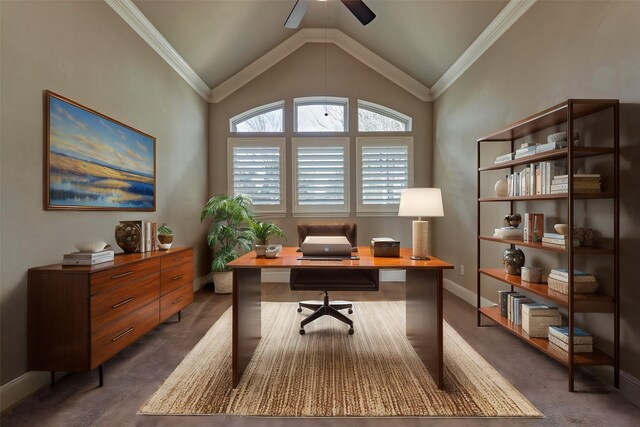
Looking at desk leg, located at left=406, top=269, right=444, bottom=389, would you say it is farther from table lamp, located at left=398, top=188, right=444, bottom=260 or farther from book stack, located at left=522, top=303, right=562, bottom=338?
book stack, located at left=522, top=303, right=562, bottom=338

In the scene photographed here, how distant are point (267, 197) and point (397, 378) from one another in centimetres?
342

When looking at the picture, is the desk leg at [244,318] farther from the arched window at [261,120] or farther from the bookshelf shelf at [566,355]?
the arched window at [261,120]

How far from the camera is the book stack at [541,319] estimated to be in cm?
221

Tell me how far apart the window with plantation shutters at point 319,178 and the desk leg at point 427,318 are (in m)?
2.41

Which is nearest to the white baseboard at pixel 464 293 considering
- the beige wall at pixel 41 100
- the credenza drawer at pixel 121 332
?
the credenza drawer at pixel 121 332

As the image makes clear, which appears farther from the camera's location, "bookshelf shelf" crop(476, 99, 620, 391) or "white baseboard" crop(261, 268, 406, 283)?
"white baseboard" crop(261, 268, 406, 283)

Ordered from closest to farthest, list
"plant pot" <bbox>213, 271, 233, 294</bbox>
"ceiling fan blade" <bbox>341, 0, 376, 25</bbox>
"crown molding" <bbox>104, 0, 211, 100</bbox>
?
1. "ceiling fan blade" <bbox>341, 0, 376, 25</bbox>
2. "crown molding" <bbox>104, 0, 211, 100</bbox>
3. "plant pot" <bbox>213, 271, 233, 294</bbox>

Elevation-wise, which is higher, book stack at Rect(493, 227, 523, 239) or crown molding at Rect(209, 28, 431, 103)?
crown molding at Rect(209, 28, 431, 103)

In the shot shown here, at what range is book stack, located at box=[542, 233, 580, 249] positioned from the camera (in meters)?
2.00

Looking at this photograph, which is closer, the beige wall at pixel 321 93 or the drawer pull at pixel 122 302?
the drawer pull at pixel 122 302

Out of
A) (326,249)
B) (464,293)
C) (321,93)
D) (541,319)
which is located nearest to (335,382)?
(326,249)

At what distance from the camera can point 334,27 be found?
4.69 m

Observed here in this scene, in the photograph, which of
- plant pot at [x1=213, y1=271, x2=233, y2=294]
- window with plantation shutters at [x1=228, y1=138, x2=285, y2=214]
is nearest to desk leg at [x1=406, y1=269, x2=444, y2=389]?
plant pot at [x1=213, y1=271, x2=233, y2=294]

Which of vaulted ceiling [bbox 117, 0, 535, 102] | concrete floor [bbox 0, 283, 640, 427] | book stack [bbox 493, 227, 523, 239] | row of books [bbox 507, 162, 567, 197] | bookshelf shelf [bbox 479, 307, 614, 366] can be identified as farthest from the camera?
vaulted ceiling [bbox 117, 0, 535, 102]
